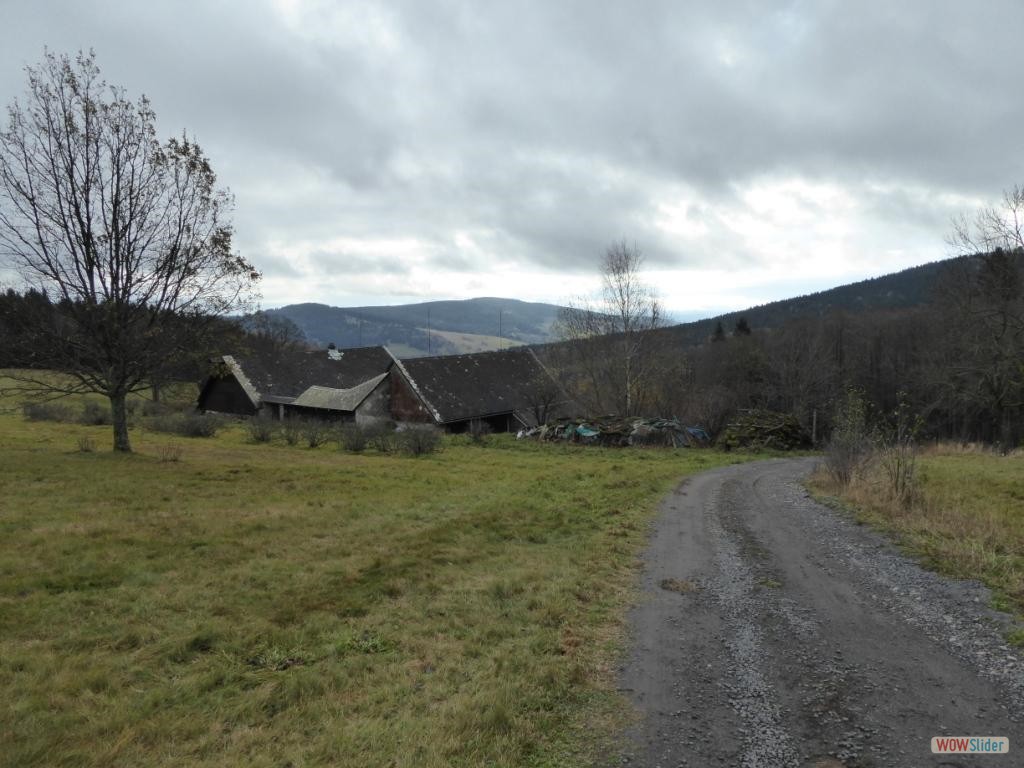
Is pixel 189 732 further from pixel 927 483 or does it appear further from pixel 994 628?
pixel 927 483

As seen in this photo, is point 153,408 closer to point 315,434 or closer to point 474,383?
point 315,434

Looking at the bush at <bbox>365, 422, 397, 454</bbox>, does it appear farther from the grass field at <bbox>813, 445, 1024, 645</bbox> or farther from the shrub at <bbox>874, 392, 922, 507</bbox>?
the shrub at <bbox>874, 392, 922, 507</bbox>

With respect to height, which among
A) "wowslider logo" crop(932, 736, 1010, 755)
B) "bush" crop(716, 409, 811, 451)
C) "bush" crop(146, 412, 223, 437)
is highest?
"bush" crop(146, 412, 223, 437)

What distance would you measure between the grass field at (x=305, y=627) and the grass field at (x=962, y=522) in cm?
410

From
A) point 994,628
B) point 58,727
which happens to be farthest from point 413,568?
point 994,628

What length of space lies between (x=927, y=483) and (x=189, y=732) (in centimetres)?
1603

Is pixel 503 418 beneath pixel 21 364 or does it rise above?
beneath

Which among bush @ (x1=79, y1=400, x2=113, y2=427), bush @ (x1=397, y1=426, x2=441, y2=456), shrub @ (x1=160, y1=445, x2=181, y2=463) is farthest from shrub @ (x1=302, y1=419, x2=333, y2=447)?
bush @ (x1=79, y1=400, x2=113, y2=427)

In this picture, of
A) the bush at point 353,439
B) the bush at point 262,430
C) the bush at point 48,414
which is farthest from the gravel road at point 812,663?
the bush at point 48,414

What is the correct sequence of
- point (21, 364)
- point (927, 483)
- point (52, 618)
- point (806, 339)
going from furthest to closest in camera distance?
point (806, 339) < point (21, 364) < point (927, 483) < point (52, 618)

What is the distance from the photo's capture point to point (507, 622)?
5.88 metres

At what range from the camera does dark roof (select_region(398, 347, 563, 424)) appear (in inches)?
1430

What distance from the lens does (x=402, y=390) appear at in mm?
37344

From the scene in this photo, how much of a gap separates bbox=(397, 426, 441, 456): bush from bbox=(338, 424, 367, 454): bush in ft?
5.13
